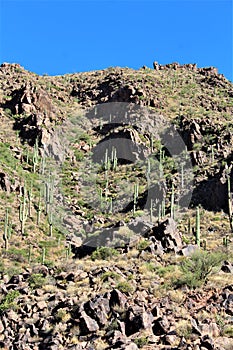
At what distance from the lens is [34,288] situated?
52.3ft

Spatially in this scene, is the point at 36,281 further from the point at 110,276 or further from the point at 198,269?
the point at 198,269

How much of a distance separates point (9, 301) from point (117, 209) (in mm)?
25479

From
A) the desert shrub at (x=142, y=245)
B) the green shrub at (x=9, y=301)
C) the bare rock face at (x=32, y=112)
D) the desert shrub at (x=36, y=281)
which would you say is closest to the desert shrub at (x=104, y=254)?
the desert shrub at (x=142, y=245)

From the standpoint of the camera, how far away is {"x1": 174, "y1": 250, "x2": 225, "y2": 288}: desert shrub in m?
14.8

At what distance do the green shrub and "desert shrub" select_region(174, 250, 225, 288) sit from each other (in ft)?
18.1

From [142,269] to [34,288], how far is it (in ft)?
13.5

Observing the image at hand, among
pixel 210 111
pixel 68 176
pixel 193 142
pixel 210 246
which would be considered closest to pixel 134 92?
pixel 210 111

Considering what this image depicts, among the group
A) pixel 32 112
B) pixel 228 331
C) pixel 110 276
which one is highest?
pixel 32 112

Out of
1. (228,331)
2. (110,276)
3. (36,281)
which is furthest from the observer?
(36,281)

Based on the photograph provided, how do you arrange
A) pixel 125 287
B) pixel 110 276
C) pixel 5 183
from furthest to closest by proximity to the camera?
1. pixel 5 183
2. pixel 110 276
3. pixel 125 287

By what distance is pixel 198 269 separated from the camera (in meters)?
15.7

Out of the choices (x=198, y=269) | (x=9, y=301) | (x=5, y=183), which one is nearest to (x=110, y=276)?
(x=198, y=269)

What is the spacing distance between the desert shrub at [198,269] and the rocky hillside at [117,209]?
0.18ft

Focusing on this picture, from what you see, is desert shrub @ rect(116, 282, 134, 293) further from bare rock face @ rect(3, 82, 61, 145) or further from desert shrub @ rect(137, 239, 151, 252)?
bare rock face @ rect(3, 82, 61, 145)
